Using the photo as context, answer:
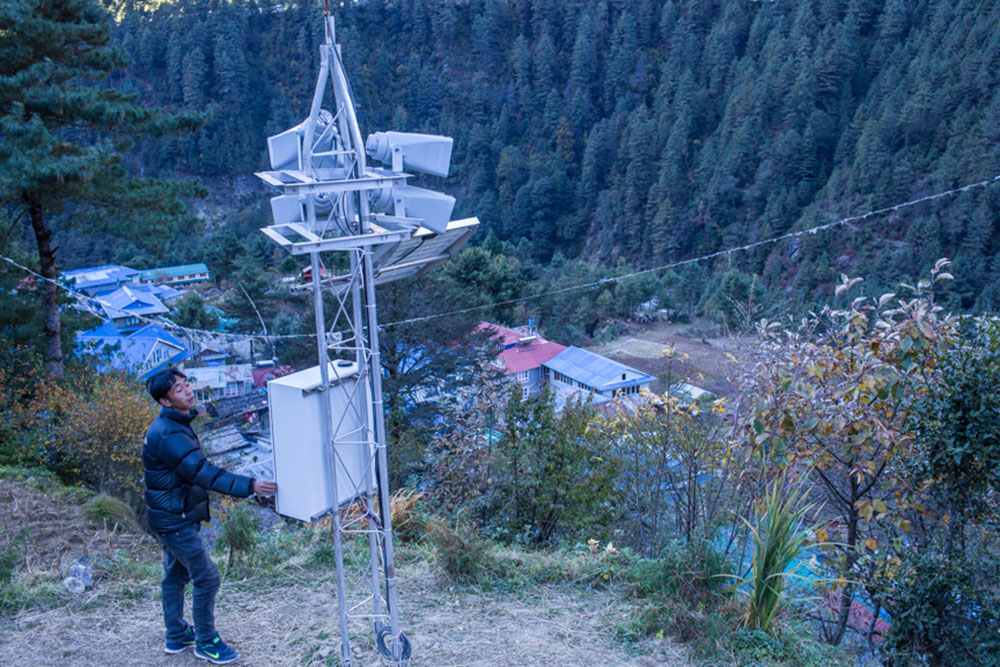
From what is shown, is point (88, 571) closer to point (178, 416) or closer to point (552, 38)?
point (178, 416)

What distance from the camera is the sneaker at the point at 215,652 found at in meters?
2.62

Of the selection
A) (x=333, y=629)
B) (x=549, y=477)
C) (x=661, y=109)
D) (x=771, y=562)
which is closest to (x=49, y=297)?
(x=549, y=477)

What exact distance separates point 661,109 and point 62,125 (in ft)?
179

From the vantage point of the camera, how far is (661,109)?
57312 millimetres

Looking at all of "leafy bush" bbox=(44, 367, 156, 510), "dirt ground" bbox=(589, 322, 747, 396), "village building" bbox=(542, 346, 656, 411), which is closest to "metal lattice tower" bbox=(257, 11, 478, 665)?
"leafy bush" bbox=(44, 367, 156, 510)

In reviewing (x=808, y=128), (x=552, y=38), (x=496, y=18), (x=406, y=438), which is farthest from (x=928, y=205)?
(x=496, y=18)

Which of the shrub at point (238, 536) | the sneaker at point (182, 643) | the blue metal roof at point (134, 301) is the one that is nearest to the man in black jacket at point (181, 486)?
the sneaker at point (182, 643)

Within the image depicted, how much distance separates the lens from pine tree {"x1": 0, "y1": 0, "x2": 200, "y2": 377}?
7.45m

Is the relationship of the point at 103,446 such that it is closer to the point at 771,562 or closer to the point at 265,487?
the point at 265,487

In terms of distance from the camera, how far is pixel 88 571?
133 inches

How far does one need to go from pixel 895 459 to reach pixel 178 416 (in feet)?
9.54

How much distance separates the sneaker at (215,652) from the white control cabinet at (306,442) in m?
0.74

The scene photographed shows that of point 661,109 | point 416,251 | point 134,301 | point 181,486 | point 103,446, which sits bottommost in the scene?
point 134,301

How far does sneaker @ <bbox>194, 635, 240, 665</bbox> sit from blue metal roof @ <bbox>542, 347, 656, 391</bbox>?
1702 centimetres
